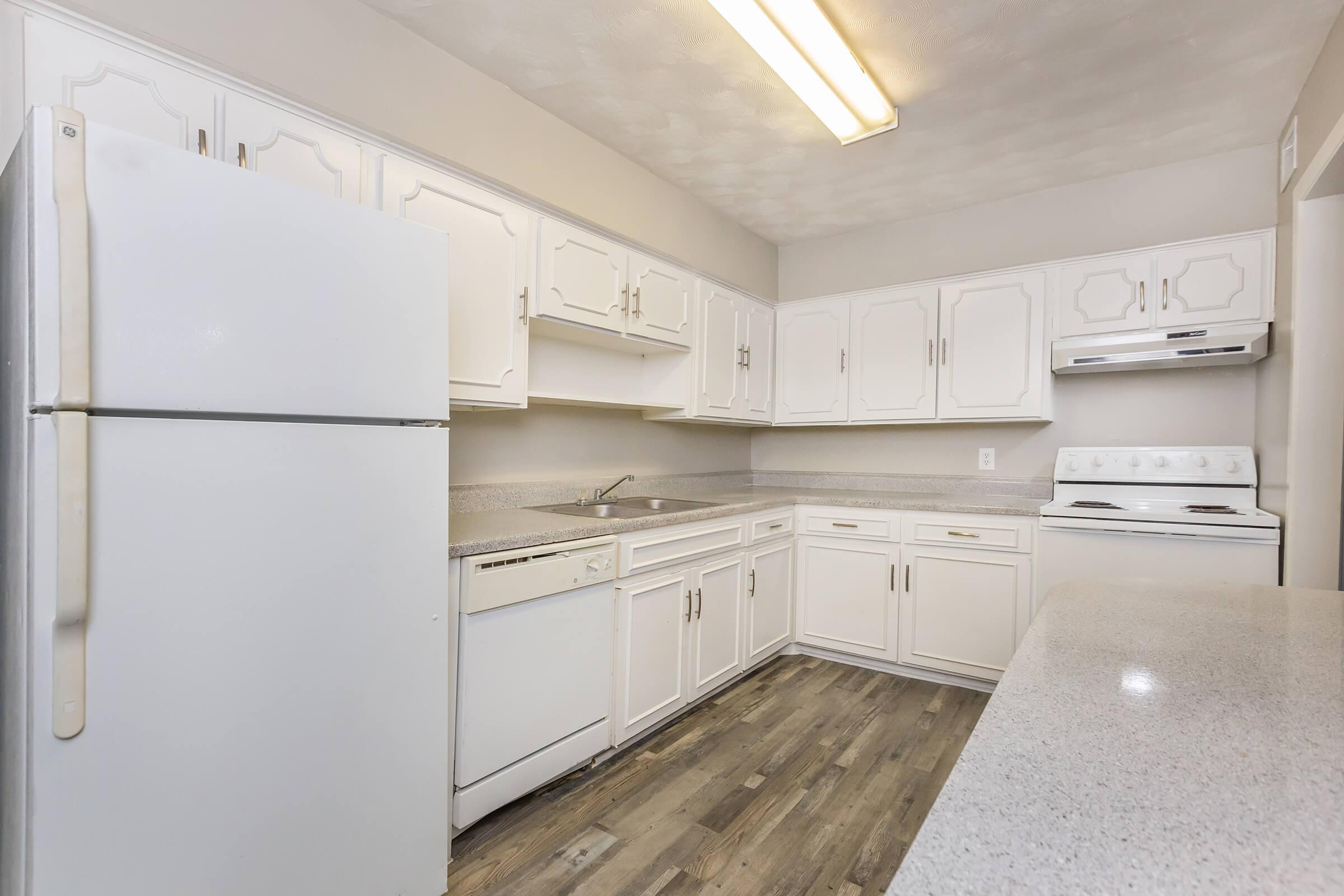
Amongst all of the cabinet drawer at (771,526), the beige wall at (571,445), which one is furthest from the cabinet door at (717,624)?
the beige wall at (571,445)

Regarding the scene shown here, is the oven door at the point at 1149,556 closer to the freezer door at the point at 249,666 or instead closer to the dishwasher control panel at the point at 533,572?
the dishwasher control panel at the point at 533,572

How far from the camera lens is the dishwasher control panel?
1674 millimetres

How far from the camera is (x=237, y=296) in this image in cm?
113

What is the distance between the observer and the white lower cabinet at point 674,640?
2.16 meters

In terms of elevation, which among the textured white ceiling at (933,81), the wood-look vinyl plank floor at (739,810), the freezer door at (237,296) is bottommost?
the wood-look vinyl plank floor at (739,810)

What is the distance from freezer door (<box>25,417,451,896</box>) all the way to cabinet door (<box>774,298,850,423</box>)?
2560 millimetres

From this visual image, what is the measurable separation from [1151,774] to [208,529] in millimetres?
1397

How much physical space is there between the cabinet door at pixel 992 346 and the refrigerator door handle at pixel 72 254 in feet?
10.6

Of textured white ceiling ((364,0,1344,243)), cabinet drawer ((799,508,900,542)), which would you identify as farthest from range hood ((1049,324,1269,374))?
cabinet drawer ((799,508,900,542))

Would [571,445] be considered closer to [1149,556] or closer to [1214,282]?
[1149,556]

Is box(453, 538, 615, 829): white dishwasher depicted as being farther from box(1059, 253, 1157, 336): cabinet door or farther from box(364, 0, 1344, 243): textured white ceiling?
box(1059, 253, 1157, 336): cabinet door

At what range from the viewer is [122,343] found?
1.01m

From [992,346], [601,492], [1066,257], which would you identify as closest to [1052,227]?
[1066,257]

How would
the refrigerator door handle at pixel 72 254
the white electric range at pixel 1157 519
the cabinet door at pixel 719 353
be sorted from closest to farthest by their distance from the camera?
1. the refrigerator door handle at pixel 72 254
2. the white electric range at pixel 1157 519
3. the cabinet door at pixel 719 353
